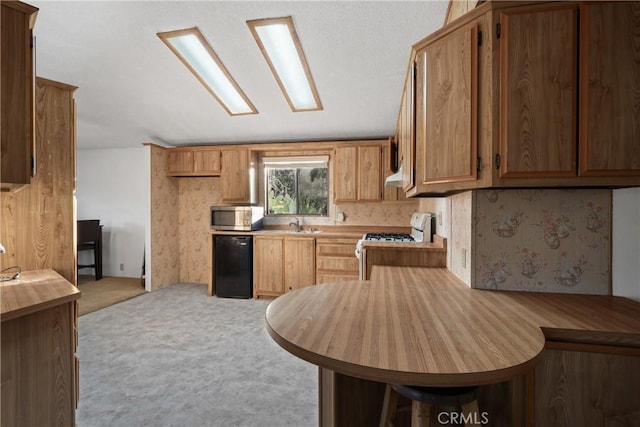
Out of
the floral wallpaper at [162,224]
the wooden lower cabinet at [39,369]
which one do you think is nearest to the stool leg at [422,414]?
the wooden lower cabinet at [39,369]

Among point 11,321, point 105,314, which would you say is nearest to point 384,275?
point 11,321

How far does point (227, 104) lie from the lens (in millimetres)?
4004

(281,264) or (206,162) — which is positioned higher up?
(206,162)

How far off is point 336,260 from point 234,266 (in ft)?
4.93

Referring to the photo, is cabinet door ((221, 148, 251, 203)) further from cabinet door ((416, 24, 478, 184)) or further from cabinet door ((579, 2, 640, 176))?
cabinet door ((579, 2, 640, 176))

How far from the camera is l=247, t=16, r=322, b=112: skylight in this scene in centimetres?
276

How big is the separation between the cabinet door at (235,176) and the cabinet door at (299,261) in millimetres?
1039

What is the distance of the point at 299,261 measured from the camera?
4.24 m

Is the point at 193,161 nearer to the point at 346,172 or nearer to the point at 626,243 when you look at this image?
the point at 346,172

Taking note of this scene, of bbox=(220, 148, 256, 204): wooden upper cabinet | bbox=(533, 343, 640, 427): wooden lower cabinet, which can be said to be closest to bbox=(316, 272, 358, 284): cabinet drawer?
bbox=(220, 148, 256, 204): wooden upper cabinet

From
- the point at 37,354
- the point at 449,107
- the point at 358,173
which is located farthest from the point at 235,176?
the point at 449,107

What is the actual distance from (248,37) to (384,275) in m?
2.53

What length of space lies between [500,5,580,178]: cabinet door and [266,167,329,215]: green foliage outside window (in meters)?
3.62

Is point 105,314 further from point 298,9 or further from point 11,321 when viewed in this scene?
point 298,9
